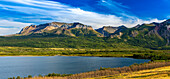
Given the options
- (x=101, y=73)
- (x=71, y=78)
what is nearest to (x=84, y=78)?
(x=71, y=78)

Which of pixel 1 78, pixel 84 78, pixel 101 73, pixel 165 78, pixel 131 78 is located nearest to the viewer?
pixel 165 78

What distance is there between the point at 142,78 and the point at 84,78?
2416cm

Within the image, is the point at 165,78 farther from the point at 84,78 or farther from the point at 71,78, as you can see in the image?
the point at 71,78

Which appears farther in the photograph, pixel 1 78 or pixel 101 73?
pixel 1 78

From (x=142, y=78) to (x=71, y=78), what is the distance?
31155 mm

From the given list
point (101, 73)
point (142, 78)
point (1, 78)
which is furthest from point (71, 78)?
point (1, 78)

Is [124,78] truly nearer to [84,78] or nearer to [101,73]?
[84,78]

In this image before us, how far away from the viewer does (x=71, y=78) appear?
76.4m

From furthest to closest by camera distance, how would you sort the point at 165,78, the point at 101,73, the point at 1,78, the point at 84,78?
1. the point at 1,78
2. the point at 101,73
3. the point at 84,78
4. the point at 165,78

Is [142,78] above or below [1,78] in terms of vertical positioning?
above

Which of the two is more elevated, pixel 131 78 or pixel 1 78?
pixel 131 78

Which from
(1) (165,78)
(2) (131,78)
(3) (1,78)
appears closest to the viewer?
(1) (165,78)

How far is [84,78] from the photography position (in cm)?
7256

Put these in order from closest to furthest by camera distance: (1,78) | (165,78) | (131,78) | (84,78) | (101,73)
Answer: (165,78) → (131,78) → (84,78) → (101,73) → (1,78)
